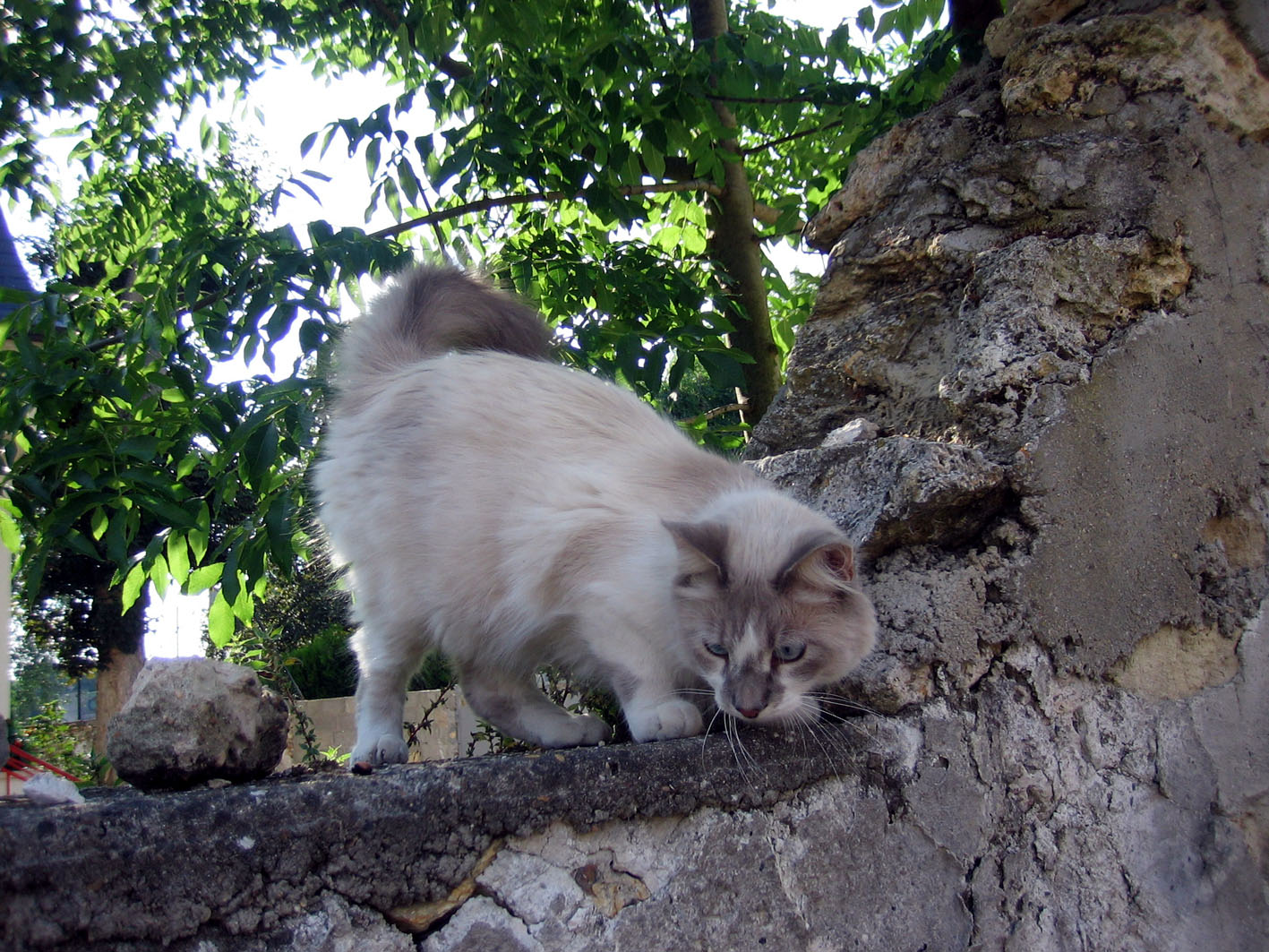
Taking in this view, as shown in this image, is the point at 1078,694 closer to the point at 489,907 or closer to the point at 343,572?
the point at 489,907

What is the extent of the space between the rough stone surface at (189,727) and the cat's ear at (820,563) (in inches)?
46.2

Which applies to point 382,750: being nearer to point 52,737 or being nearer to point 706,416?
point 706,416

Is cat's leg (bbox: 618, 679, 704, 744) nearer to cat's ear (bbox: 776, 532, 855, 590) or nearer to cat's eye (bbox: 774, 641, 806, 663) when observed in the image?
cat's eye (bbox: 774, 641, 806, 663)

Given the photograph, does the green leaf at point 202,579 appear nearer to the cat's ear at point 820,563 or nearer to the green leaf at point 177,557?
the green leaf at point 177,557

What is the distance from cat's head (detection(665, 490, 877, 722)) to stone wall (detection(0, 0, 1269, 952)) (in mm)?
119

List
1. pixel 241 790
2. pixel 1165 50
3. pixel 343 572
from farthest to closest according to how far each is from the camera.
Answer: pixel 343 572, pixel 1165 50, pixel 241 790

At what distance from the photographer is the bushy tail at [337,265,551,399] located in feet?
10.3

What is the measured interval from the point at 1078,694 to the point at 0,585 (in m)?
5.30

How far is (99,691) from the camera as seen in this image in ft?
46.0

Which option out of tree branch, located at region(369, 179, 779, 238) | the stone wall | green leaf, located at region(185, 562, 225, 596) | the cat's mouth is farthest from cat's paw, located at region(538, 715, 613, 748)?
tree branch, located at region(369, 179, 779, 238)

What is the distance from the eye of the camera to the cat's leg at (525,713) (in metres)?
2.56

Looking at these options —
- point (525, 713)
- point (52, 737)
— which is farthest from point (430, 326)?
point (52, 737)

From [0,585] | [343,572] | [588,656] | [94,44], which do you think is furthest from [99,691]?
[588,656]

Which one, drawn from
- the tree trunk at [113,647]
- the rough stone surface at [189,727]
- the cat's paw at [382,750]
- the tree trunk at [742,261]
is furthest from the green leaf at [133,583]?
the tree trunk at [113,647]
